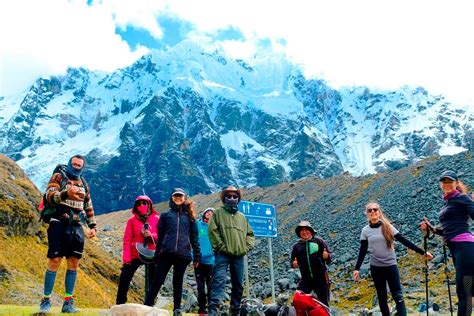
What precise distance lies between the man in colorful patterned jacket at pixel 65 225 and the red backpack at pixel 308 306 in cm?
374

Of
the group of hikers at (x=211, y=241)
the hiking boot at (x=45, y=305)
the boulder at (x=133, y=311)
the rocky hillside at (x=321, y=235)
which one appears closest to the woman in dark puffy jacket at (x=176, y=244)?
the group of hikers at (x=211, y=241)

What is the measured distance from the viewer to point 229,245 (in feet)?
28.6

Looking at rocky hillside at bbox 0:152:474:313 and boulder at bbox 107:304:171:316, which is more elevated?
rocky hillside at bbox 0:152:474:313

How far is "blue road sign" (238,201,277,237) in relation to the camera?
568 inches

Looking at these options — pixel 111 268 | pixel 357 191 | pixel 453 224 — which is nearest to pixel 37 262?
pixel 111 268

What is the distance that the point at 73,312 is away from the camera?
8500 mm

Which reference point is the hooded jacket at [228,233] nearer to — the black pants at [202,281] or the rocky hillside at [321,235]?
the black pants at [202,281]

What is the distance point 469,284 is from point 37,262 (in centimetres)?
1593

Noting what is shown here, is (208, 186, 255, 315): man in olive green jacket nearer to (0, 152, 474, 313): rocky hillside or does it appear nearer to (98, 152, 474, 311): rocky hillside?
(0, 152, 474, 313): rocky hillside

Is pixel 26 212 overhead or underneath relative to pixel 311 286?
overhead

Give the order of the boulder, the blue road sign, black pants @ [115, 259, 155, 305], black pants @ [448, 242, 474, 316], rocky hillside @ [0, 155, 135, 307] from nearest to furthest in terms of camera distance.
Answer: black pants @ [448, 242, 474, 316] → the boulder → black pants @ [115, 259, 155, 305] → the blue road sign → rocky hillside @ [0, 155, 135, 307]

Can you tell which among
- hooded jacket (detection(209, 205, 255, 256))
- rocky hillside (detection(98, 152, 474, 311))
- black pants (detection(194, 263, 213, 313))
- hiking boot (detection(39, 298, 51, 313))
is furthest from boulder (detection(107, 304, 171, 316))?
rocky hillside (detection(98, 152, 474, 311))

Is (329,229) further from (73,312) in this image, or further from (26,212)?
(73,312)

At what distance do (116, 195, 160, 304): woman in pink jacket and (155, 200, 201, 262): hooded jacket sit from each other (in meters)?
0.64
